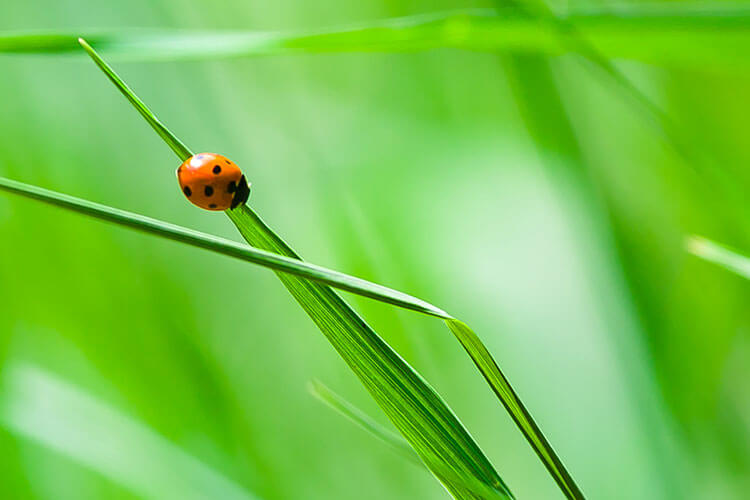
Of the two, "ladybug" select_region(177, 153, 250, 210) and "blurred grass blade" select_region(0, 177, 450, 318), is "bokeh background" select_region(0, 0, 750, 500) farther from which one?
"blurred grass blade" select_region(0, 177, 450, 318)

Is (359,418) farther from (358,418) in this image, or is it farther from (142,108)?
(142,108)

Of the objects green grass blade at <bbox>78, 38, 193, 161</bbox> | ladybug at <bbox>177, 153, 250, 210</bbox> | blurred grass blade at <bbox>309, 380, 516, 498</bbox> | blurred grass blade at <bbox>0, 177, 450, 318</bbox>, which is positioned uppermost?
ladybug at <bbox>177, 153, 250, 210</bbox>

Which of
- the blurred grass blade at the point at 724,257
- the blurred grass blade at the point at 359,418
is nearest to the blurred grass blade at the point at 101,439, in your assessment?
the blurred grass blade at the point at 359,418

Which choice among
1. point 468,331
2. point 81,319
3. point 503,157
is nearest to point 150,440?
point 81,319

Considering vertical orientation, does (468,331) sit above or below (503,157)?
below

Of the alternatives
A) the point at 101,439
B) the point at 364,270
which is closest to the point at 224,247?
the point at 101,439

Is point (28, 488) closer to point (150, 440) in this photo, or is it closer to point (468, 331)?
point (150, 440)

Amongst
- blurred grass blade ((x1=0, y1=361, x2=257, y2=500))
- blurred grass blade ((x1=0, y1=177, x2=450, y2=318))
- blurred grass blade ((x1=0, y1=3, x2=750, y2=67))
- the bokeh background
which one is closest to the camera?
blurred grass blade ((x1=0, y1=177, x2=450, y2=318))

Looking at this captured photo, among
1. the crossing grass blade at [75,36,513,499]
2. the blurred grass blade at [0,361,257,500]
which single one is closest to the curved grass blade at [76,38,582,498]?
the crossing grass blade at [75,36,513,499]
